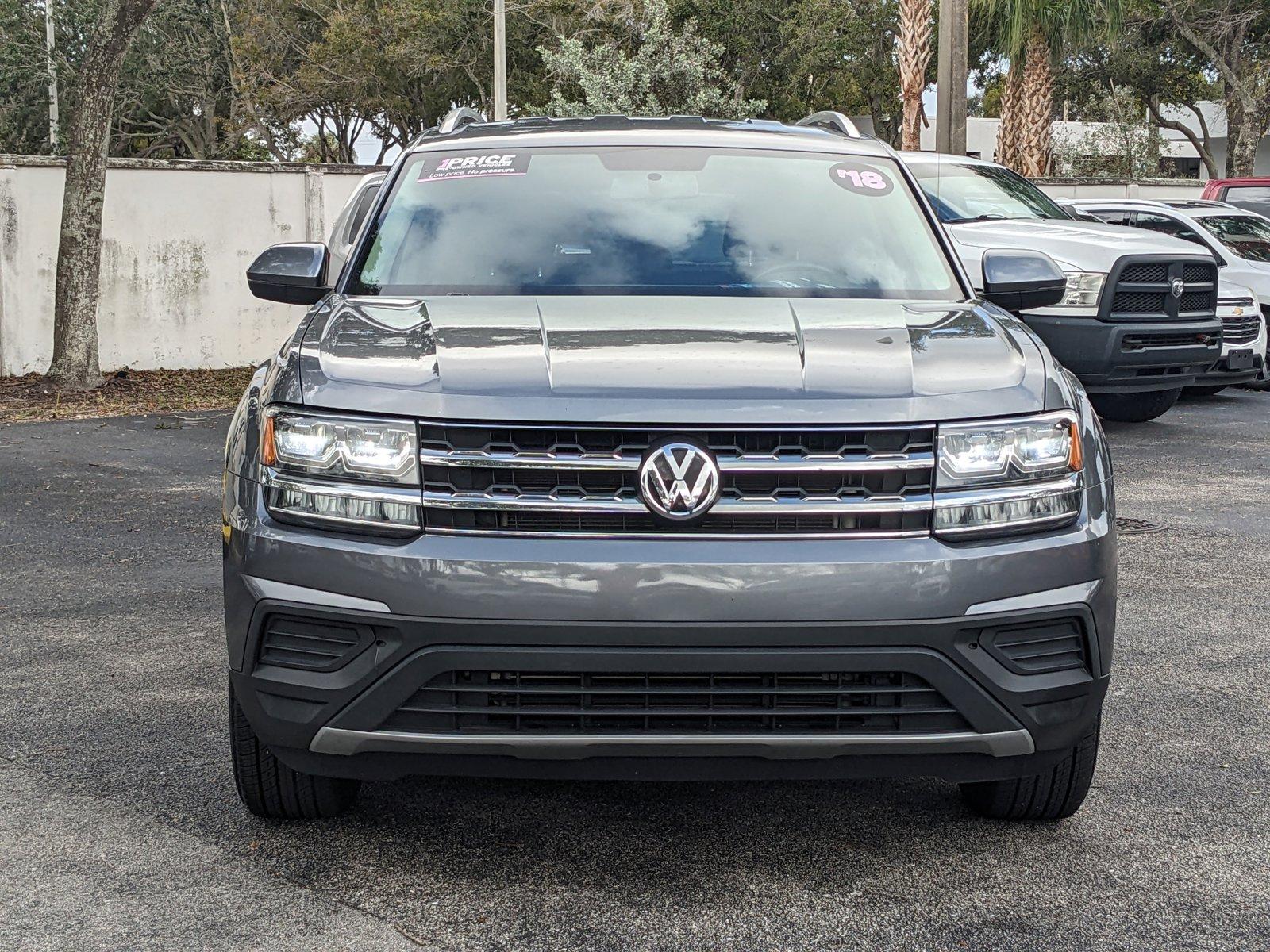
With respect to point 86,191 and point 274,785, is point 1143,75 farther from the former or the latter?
point 274,785

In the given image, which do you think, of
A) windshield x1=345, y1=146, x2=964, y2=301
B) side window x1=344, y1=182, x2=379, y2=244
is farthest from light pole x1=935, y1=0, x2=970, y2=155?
windshield x1=345, y1=146, x2=964, y2=301

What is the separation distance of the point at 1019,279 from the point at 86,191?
37.9 feet

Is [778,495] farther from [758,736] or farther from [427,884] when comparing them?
[427,884]

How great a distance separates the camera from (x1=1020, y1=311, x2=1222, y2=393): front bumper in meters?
10.8

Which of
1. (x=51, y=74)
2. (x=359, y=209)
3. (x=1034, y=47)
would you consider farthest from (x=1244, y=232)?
(x=51, y=74)

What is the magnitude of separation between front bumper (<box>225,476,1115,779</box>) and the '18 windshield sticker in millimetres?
1807

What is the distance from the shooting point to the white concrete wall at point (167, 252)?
15219mm

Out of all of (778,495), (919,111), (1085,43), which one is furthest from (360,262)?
(1085,43)

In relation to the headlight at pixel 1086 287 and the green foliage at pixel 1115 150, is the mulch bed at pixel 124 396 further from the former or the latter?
the green foliage at pixel 1115 150

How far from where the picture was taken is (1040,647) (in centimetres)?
321

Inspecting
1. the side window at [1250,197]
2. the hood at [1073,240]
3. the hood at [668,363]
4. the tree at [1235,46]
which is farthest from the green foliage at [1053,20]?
the hood at [668,363]

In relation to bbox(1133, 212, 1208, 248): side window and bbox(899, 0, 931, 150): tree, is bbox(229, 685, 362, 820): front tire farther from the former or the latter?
bbox(899, 0, 931, 150): tree

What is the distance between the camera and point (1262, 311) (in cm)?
1430

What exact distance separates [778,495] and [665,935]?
95cm
